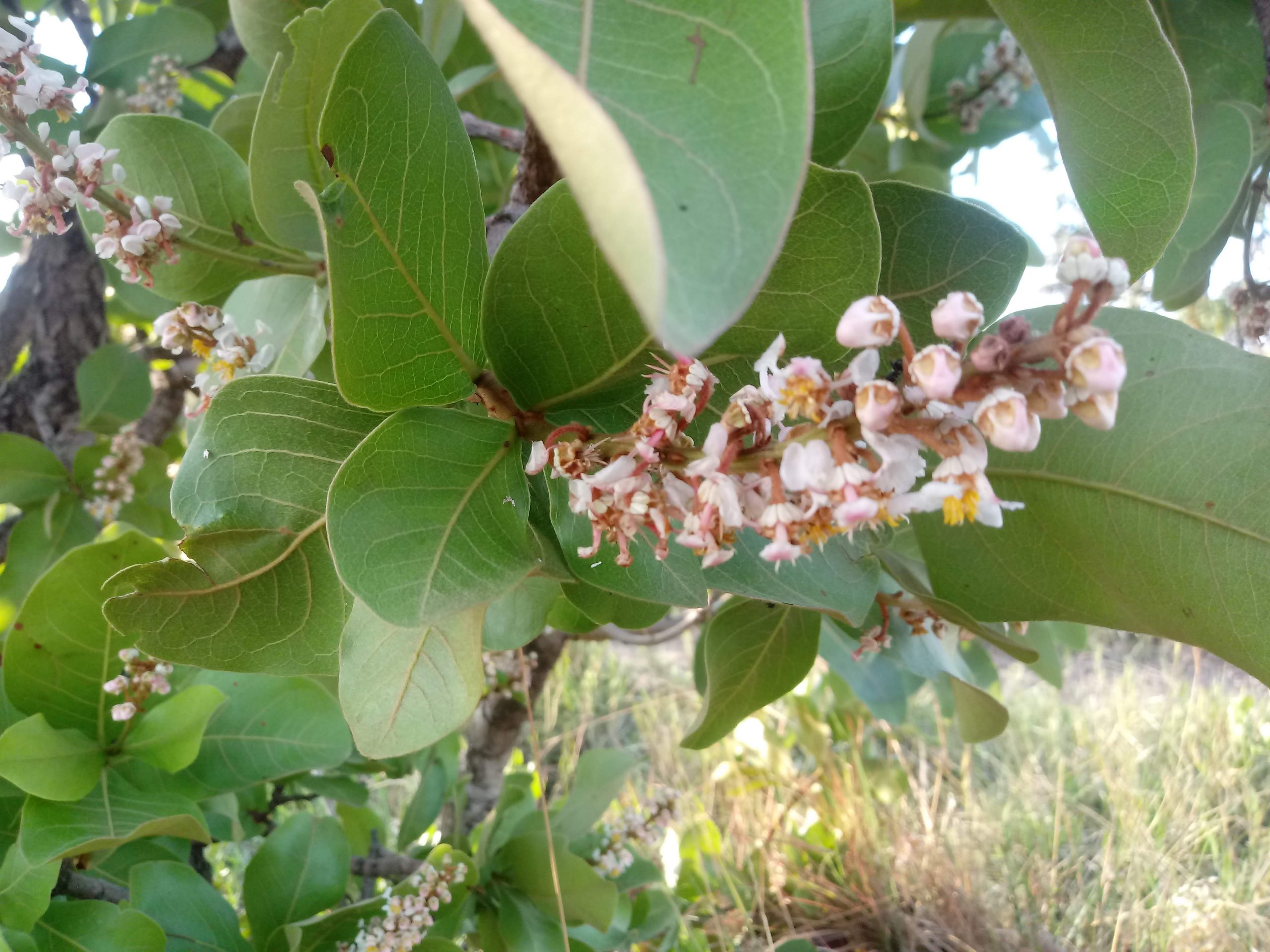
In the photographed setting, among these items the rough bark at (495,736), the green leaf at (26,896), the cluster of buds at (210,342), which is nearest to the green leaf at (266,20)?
the cluster of buds at (210,342)

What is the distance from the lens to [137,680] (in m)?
0.95

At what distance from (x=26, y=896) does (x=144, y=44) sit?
117 cm

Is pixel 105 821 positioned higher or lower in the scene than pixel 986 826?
higher

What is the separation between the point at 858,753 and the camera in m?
3.37

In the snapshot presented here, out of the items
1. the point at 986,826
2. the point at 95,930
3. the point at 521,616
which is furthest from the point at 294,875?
the point at 986,826

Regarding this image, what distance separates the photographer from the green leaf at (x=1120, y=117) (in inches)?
21.4

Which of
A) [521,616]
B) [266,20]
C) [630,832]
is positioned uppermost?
[266,20]

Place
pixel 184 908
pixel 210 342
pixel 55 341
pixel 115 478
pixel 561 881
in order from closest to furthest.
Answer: pixel 210 342 → pixel 184 908 → pixel 561 881 → pixel 115 478 → pixel 55 341

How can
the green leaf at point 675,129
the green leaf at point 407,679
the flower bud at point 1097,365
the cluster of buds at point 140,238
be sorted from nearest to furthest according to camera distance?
1. the green leaf at point 675,129
2. the flower bud at point 1097,365
3. the green leaf at point 407,679
4. the cluster of buds at point 140,238

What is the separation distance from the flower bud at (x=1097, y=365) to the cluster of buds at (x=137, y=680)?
0.97 metres

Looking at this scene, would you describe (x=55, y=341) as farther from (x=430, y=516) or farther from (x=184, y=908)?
(x=430, y=516)

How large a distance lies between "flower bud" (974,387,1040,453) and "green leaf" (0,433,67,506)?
149cm

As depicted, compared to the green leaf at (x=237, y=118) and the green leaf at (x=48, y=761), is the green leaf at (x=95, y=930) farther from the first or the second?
the green leaf at (x=237, y=118)

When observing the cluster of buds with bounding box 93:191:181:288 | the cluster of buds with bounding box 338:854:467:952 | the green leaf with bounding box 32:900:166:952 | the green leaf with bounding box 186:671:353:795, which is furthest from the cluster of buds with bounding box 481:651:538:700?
the cluster of buds with bounding box 93:191:181:288
